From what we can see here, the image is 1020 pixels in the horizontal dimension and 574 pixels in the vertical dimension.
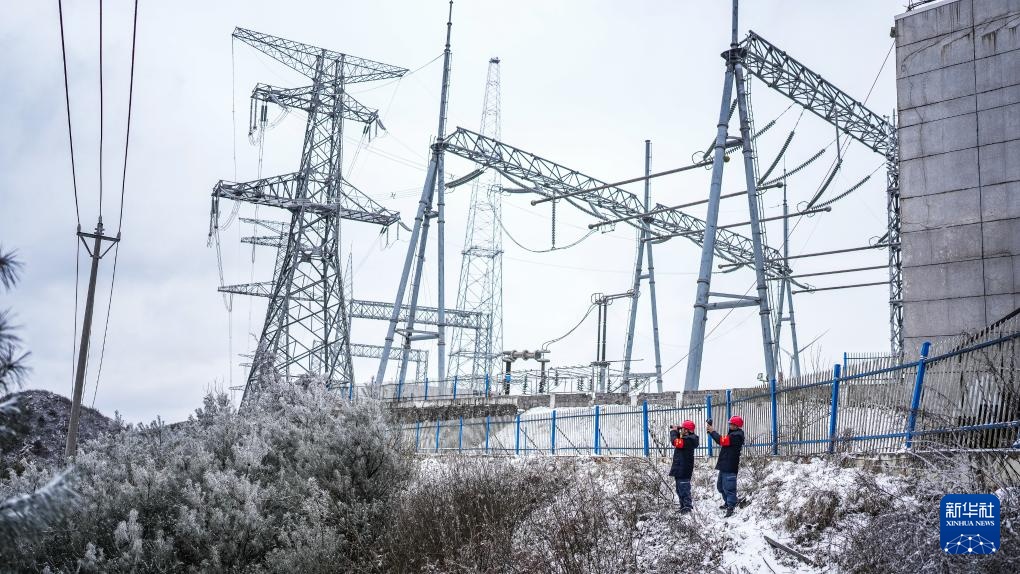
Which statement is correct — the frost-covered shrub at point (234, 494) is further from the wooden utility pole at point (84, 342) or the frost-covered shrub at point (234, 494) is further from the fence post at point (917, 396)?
the fence post at point (917, 396)

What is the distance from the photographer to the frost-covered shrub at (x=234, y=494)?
13.4 m

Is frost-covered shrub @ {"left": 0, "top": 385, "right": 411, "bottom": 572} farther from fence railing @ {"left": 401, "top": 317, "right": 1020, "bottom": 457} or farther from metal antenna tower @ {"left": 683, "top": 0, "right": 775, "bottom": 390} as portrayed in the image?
metal antenna tower @ {"left": 683, "top": 0, "right": 775, "bottom": 390}

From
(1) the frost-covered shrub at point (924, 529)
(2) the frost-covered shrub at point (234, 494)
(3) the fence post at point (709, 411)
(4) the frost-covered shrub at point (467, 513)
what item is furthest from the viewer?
(3) the fence post at point (709, 411)

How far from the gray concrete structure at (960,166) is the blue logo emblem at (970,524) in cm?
1522

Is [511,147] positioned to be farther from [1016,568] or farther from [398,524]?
[1016,568]

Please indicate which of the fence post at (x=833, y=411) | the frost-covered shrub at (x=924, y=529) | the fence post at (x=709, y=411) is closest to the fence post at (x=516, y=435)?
the fence post at (x=709, y=411)

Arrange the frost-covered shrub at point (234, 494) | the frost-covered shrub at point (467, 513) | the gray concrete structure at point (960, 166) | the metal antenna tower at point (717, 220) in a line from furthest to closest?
the metal antenna tower at point (717, 220), the gray concrete structure at point (960, 166), the frost-covered shrub at point (467, 513), the frost-covered shrub at point (234, 494)

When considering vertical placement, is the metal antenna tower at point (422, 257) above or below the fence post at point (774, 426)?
above

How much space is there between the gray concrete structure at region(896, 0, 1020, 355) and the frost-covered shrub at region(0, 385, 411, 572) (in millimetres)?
12928

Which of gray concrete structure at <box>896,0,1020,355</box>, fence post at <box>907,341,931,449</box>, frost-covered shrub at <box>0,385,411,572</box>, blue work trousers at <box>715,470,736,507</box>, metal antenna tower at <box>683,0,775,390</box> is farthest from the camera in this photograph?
metal antenna tower at <box>683,0,775,390</box>

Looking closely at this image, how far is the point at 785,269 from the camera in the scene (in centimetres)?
3912

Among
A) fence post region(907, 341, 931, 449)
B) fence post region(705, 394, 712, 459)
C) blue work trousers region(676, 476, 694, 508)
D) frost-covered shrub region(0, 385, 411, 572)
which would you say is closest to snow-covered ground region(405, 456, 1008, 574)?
blue work trousers region(676, 476, 694, 508)

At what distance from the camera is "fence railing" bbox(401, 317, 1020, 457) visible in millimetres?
10258

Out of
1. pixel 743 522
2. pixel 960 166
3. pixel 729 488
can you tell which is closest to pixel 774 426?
pixel 729 488
